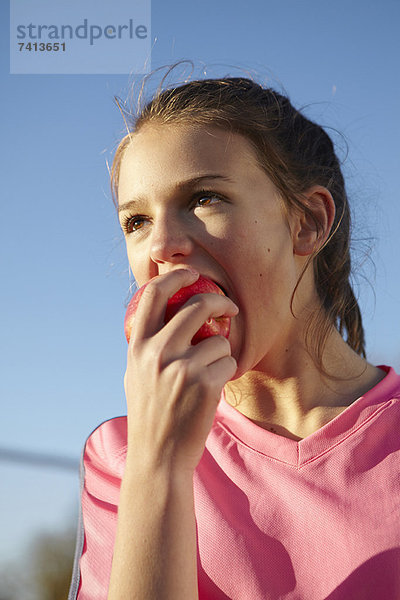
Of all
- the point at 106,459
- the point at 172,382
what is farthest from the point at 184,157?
the point at 106,459

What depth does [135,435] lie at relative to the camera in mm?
1487

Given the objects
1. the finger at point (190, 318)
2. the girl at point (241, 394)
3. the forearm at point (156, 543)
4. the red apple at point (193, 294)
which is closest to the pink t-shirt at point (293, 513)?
the girl at point (241, 394)

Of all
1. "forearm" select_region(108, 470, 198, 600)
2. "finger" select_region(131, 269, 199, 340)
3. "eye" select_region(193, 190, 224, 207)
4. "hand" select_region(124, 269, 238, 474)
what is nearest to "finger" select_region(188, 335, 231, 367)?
"hand" select_region(124, 269, 238, 474)

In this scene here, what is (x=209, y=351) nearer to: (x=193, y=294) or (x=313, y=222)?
(x=193, y=294)

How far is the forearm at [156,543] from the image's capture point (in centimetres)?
138

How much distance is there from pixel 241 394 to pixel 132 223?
24.2 inches

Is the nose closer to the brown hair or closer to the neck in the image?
the brown hair

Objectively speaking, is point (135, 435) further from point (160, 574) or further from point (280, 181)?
point (280, 181)

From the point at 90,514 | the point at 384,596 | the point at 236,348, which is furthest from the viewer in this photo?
the point at 90,514

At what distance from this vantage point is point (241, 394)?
2035 mm

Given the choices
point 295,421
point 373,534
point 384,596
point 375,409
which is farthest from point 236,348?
point 384,596

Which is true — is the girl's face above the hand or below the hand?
above

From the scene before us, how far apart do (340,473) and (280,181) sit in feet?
2.72

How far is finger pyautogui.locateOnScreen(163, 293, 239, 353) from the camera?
149 cm
